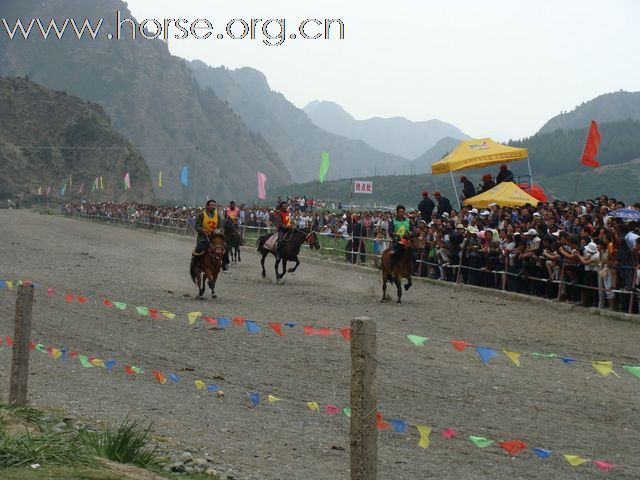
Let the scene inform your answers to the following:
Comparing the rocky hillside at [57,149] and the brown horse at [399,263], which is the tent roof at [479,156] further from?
the rocky hillside at [57,149]

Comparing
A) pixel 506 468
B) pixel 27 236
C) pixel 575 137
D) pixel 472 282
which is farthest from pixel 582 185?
pixel 506 468

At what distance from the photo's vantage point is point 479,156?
27016mm

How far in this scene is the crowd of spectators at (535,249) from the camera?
17.5m

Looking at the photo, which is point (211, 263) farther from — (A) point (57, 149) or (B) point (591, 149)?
(A) point (57, 149)

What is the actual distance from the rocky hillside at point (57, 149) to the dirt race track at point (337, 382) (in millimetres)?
101848

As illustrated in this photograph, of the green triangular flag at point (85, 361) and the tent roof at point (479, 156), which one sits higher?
the tent roof at point (479, 156)

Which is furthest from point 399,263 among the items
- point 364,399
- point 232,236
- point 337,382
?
point 364,399

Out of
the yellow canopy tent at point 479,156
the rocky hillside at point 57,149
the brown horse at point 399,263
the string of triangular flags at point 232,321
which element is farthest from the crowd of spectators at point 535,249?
the rocky hillside at point 57,149

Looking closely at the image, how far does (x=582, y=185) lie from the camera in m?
96.5

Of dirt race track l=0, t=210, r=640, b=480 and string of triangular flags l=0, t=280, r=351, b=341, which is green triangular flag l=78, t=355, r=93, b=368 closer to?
dirt race track l=0, t=210, r=640, b=480

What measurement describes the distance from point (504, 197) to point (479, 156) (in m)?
2.31

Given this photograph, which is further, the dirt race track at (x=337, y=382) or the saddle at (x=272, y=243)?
the saddle at (x=272, y=243)

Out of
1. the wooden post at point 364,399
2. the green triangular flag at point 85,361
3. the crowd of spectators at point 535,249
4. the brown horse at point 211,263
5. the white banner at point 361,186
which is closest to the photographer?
the wooden post at point 364,399

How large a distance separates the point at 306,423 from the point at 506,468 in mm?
2182
